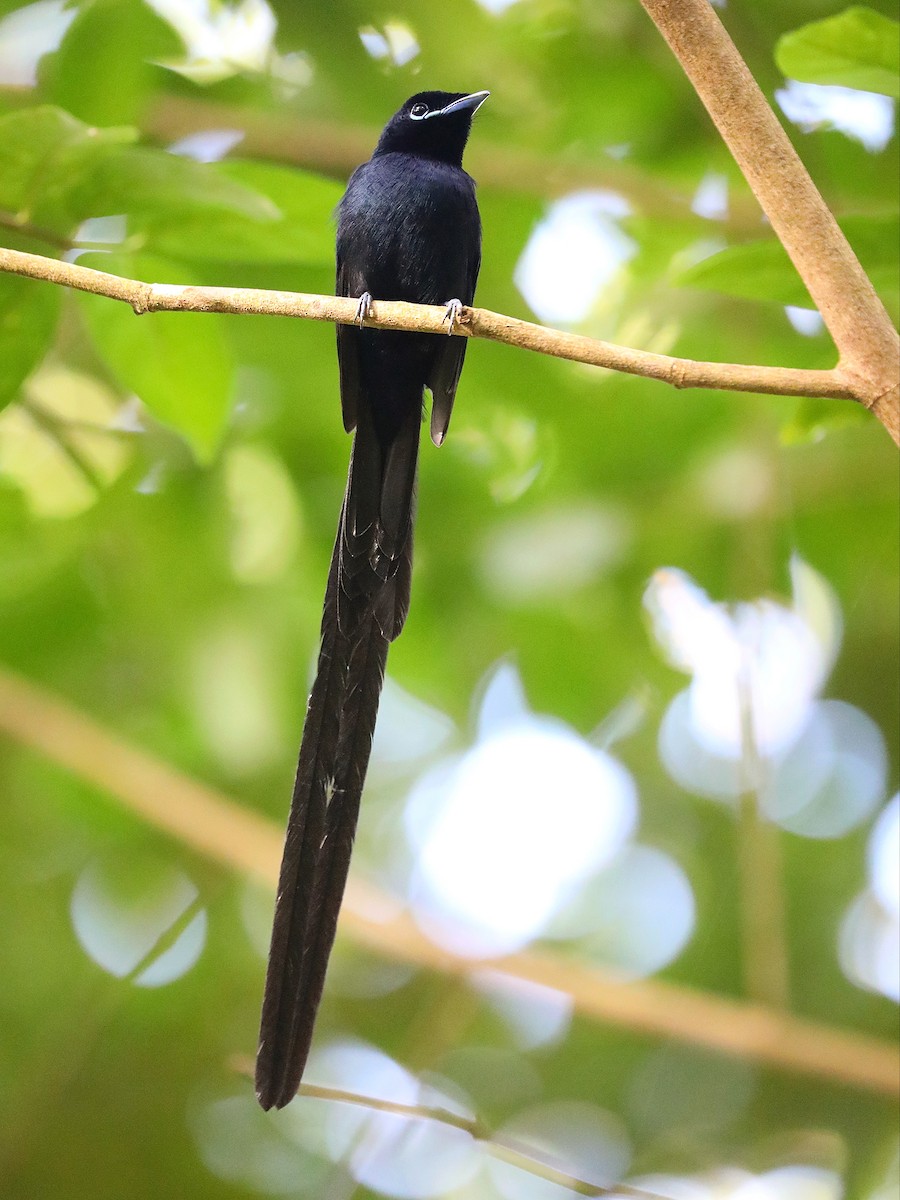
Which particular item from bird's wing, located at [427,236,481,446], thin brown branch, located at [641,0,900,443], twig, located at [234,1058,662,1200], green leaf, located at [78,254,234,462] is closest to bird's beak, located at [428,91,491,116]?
bird's wing, located at [427,236,481,446]

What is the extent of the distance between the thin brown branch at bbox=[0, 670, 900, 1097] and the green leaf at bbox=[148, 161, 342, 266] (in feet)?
4.26

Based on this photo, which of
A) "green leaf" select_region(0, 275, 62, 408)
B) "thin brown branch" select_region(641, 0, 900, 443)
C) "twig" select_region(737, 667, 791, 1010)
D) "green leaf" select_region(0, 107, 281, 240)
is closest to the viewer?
"thin brown branch" select_region(641, 0, 900, 443)

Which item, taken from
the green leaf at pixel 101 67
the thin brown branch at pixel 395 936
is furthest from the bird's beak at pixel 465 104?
the thin brown branch at pixel 395 936

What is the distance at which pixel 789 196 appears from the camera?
4.23 feet

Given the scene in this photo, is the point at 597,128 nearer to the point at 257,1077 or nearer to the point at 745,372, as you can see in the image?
the point at 745,372

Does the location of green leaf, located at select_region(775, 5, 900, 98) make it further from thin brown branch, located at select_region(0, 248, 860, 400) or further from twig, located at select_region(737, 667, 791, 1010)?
twig, located at select_region(737, 667, 791, 1010)

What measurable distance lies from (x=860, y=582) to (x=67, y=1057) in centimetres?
241

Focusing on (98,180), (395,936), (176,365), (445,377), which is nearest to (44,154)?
(98,180)

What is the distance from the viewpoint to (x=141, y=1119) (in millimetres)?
3566

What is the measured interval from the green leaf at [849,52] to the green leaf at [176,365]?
96cm

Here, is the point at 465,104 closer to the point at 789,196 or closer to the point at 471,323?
the point at 471,323

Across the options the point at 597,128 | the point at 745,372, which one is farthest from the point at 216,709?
the point at 745,372

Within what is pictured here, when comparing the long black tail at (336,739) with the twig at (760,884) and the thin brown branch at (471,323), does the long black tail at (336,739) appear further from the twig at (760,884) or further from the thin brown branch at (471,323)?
the twig at (760,884)

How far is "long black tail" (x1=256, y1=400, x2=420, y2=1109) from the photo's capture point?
1.64m
